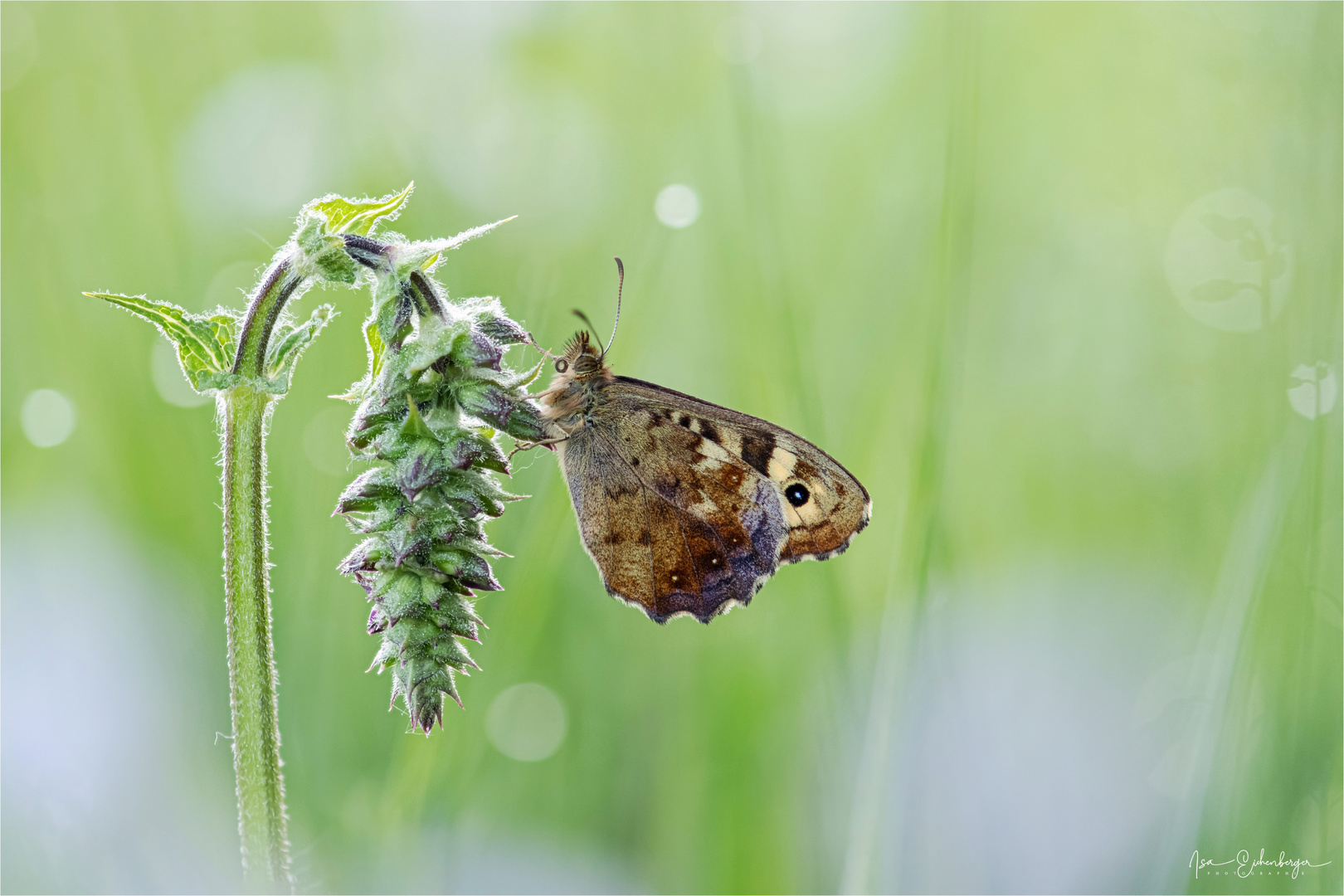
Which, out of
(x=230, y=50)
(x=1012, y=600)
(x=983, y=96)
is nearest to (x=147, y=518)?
(x=230, y=50)

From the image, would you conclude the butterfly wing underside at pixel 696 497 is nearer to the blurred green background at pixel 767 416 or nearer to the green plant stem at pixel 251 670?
the blurred green background at pixel 767 416

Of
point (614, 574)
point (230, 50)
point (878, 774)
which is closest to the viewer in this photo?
point (878, 774)

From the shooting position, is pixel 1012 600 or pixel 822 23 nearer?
pixel 1012 600

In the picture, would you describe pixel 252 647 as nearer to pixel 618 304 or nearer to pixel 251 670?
pixel 251 670

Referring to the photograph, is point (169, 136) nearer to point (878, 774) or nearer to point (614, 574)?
point (614, 574)

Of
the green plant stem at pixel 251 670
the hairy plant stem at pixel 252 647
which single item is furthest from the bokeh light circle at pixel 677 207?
the green plant stem at pixel 251 670

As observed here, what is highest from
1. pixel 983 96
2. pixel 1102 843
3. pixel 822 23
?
pixel 822 23
